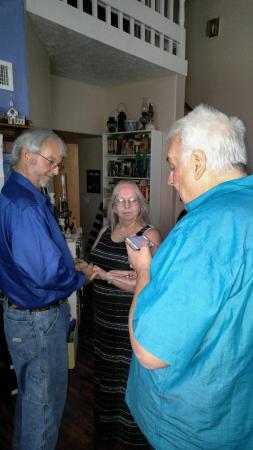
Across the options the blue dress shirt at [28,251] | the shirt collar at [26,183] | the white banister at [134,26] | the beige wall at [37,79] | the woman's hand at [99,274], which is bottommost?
the woman's hand at [99,274]

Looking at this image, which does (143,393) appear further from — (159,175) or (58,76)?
(58,76)

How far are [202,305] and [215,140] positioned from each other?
38 centimetres

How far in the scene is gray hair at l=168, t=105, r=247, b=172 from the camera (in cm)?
70

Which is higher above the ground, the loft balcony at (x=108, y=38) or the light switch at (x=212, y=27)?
the light switch at (x=212, y=27)

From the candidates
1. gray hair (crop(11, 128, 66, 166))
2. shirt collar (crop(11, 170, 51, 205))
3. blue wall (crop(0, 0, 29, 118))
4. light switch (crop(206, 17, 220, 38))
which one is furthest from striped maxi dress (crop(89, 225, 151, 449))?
light switch (crop(206, 17, 220, 38))

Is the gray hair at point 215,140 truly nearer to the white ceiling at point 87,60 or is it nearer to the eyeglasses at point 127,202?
the eyeglasses at point 127,202

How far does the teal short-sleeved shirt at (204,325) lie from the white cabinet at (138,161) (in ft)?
9.23

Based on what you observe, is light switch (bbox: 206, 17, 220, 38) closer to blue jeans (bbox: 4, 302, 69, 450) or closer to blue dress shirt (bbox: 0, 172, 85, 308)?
blue dress shirt (bbox: 0, 172, 85, 308)

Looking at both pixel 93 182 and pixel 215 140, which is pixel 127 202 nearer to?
pixel 215 140

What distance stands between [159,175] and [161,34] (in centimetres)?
154

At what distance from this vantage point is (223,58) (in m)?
4.14

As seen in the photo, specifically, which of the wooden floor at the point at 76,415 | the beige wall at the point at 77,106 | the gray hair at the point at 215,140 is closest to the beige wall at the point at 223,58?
the beige wall at the point at 77,106

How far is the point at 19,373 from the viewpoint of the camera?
4.29 ft

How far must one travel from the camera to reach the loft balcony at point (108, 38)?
7.28 ft
